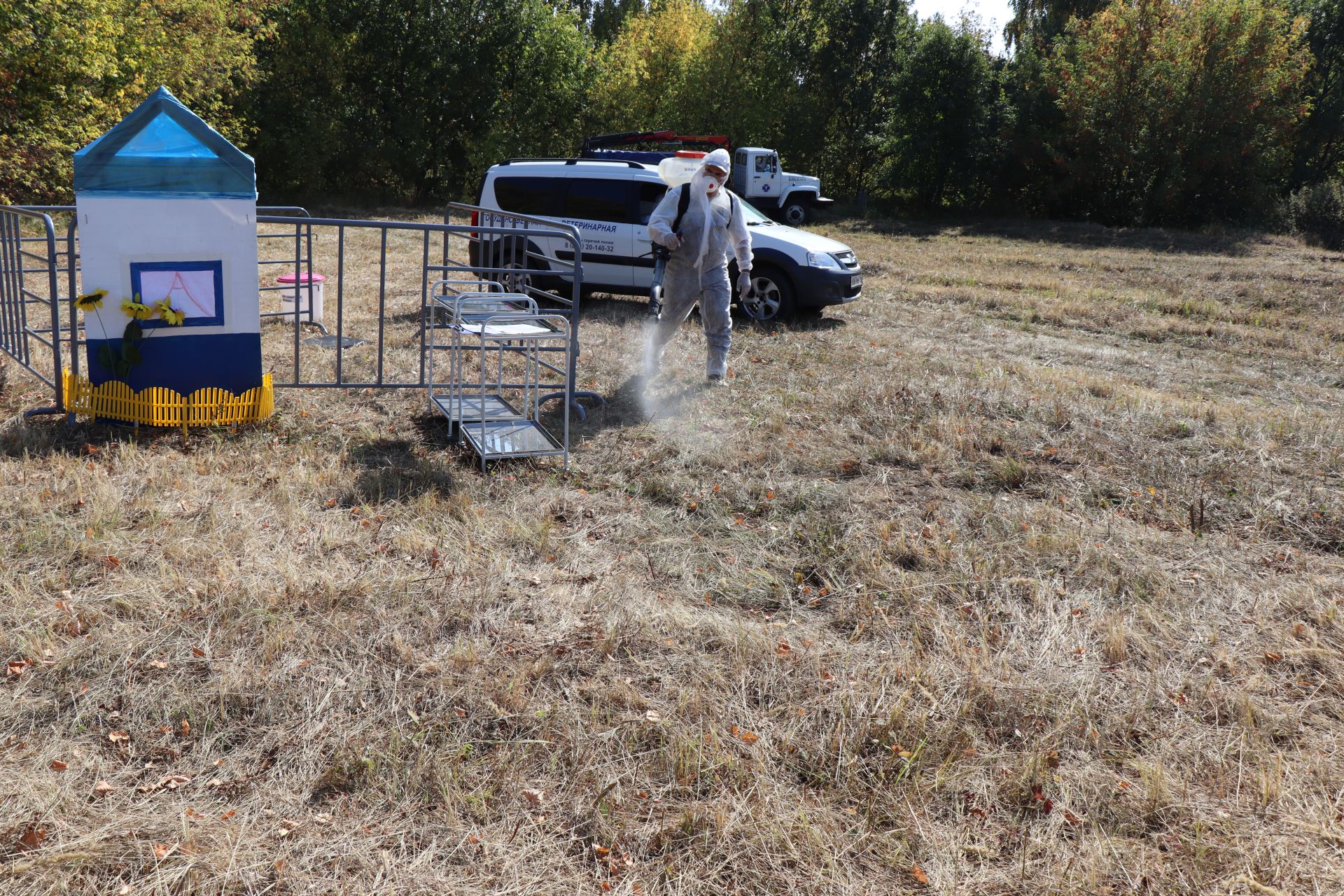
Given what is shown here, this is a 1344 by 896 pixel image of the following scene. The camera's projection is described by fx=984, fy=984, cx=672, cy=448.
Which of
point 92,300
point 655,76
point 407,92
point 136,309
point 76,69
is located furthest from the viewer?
point 655,76

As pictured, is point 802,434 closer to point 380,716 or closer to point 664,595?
point 664,595

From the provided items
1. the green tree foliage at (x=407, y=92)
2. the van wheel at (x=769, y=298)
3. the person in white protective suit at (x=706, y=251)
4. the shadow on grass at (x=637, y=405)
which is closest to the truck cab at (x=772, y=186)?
the green tree foliage at (x=407, y=92)

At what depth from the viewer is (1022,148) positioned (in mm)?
31797

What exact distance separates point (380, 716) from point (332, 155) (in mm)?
29615

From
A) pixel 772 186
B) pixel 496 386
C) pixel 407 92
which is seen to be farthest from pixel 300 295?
pixel 407 92

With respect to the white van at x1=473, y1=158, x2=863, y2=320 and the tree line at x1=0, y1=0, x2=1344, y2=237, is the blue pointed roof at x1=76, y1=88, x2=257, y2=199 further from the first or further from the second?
the tree line at x1=0, y1=0, x2=1344, y2=237

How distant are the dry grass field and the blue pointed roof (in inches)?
57.5

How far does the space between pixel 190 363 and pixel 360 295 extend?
6.57m

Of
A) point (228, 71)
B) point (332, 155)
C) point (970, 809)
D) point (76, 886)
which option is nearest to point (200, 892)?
point (76, 886)

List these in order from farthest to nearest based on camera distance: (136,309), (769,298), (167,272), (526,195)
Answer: (526,195), (769,298), (167,272), (136,309)

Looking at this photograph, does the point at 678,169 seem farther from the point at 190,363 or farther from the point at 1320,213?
the point at 1320,213

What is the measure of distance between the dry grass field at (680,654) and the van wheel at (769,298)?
3978mm

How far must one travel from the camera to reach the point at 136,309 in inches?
225

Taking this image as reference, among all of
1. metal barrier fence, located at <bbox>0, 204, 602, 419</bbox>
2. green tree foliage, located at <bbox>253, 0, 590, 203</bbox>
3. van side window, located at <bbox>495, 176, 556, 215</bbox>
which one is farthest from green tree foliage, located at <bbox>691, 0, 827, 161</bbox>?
van side window, located at <bbox>495, 176, 556, 215</bbox>
